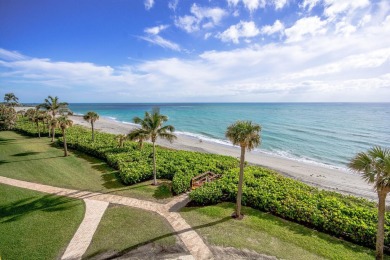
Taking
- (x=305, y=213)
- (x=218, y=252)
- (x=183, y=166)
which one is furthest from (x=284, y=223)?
(x=183, y=166)

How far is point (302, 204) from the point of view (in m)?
16.1

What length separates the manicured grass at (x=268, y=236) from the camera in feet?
41.4

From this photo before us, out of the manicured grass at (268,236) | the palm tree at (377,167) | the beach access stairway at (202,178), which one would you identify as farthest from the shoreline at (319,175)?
the palm tree at (377,167)

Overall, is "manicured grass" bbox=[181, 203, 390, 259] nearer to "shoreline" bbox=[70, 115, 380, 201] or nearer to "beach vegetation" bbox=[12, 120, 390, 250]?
"beach vegetation" bbox=[12, 120, 390, 250]

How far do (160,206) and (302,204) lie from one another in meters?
10.2

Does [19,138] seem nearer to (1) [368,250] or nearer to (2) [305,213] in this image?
(2) [305,213]

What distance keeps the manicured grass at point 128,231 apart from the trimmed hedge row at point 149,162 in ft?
15.3

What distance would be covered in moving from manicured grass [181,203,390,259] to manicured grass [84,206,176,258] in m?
2.03

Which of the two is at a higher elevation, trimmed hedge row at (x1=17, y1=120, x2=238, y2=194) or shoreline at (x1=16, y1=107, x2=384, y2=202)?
trimmed hedge row at (x1=17, y1=120, x2=238, y2=194)

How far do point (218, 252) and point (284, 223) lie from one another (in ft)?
18.4

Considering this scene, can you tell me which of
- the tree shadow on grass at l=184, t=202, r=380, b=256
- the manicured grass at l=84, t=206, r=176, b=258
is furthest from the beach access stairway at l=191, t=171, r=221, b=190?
the manicured grass at l=84, t=206, r=176, b=258

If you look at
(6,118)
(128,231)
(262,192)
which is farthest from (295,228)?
(6,118)

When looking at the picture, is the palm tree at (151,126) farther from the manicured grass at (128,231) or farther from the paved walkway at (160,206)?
the manicured grass at (128,231)

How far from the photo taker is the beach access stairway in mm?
21406
